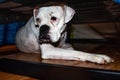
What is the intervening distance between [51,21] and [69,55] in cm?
35

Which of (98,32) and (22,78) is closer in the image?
(22,78)

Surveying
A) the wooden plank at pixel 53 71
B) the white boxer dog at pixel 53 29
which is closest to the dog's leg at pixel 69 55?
the white boxer dog at pixel 53 29

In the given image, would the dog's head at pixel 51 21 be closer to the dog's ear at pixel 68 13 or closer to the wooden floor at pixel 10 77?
the dog's ear at pixel 68 13

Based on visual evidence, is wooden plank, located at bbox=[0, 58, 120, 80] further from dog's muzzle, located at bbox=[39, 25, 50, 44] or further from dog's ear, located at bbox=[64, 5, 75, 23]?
dog's ear, located at bbox=[64, 5, 75, 23]

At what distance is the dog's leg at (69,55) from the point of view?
4.61 feet

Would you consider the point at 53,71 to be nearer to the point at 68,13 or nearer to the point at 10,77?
the point at 10,77

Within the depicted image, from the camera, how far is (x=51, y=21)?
5.46 ft

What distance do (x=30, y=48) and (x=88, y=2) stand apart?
2.93 ft

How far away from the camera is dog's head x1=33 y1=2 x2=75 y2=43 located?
5.33 ft

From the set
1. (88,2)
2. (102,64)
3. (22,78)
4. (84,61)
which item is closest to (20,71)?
(22,78)

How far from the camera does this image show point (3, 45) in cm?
287

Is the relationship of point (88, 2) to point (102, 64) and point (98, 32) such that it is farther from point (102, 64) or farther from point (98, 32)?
point (98, 32)

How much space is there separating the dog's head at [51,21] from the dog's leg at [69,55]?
83 millimetres

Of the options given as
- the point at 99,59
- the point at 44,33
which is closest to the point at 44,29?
the point at 44,33
